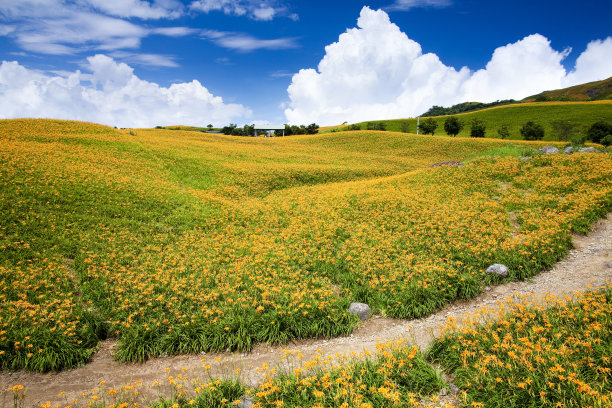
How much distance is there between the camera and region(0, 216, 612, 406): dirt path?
6.71 m

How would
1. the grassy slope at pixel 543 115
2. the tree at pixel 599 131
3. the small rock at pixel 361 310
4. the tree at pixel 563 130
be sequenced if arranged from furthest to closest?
1. the grassy slope at pixel 543 115
2. the tree at pixel 563 130
3. the tree at pixel 599 131
4. the small rock at pixel 361 310

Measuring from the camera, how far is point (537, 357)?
5199 millimetres

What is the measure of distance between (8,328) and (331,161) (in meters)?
38.8

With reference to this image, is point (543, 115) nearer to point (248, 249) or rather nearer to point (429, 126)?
point (429, 126)

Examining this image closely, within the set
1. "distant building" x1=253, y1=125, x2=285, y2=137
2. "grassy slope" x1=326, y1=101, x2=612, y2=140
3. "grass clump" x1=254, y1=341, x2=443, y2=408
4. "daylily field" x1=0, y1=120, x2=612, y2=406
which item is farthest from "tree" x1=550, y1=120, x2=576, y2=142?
"grass clump" x1=254, y1=341, x2=443, y2=408

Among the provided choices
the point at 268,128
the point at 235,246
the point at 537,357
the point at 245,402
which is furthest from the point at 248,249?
the point at 268,128

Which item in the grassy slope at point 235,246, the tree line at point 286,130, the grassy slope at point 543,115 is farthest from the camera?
the tree line at point 286,130

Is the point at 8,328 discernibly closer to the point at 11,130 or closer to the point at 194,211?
the point at 194,211

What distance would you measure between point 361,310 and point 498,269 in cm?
564

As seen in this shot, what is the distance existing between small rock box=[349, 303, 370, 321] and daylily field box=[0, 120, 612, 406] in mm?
225

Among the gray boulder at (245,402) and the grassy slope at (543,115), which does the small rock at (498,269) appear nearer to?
the gray boulder at (245,402)

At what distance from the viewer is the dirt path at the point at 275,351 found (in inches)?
264

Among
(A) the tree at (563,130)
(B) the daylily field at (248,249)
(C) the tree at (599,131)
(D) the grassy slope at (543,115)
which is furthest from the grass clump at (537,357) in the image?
(D) the grassy slope at (543,115)

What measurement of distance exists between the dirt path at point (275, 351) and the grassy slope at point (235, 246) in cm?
31
